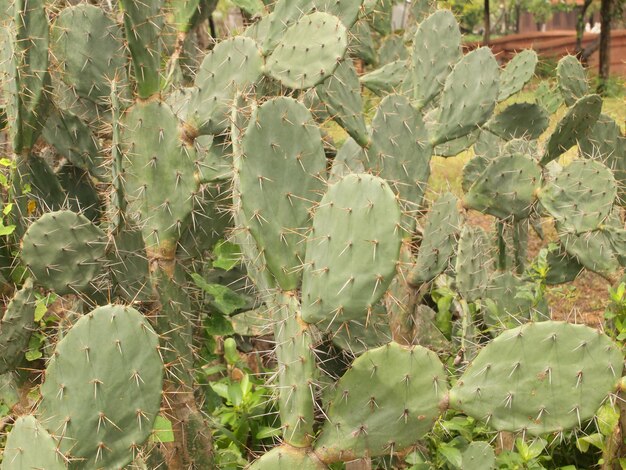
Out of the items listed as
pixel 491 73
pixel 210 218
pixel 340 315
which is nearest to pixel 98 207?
pixel 210 218

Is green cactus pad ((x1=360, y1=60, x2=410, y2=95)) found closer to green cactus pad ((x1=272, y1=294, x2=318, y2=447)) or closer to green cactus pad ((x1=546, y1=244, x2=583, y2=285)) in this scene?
green cactus pad ((x1=546, y1=244, x2=583, y2=285))

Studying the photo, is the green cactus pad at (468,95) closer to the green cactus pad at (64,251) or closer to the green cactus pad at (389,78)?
the green cactus pad at (389,78)

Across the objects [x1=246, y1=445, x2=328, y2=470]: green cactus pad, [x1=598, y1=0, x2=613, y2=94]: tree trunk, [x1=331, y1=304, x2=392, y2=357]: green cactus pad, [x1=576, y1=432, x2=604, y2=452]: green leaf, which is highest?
[x1=331, y1=304, x2=392, y2=357]: green cactus pad

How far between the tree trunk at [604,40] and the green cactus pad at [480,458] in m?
11.2

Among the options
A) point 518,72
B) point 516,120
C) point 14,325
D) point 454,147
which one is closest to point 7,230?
point 14,325

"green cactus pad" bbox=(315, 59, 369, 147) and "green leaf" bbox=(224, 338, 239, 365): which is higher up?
"green cactus pad" bbox=(315, 59, 369, 147)

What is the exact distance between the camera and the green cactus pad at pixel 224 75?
2375 mm

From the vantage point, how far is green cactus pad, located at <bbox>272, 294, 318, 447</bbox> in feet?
5.88

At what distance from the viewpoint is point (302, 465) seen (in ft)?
5.94

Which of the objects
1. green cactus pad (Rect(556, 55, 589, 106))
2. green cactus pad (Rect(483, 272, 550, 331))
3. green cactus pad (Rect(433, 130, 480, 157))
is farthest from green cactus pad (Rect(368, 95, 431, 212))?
green cactus pad (Rect(556, 55, 589, 106))

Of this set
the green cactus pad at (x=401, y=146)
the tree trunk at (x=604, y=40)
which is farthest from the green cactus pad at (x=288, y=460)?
the tree trunk at (x=604, y=40)

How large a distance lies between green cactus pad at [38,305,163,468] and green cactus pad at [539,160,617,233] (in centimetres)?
182

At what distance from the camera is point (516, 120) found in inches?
147

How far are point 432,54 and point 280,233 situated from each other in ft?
5.14
